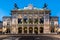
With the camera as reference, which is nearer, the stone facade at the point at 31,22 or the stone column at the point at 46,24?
the stone column at the point at 46,24

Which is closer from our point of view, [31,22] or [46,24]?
[46,24]

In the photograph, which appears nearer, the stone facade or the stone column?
the stone column

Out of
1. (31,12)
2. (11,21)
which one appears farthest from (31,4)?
(11,21)

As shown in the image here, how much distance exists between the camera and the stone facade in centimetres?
8569

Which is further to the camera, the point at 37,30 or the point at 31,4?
the point at 31,4

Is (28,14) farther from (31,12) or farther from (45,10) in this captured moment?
(45,10)

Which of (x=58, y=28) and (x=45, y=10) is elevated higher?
(x=45, y=10)

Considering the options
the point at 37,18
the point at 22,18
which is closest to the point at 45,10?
the point at 37,18

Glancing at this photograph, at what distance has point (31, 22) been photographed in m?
86.5

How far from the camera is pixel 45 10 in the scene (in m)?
87.1

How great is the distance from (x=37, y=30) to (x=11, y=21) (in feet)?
38.7

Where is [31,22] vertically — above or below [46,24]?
above

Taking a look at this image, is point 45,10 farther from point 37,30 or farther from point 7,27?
point 7,27

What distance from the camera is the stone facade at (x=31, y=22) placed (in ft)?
281
